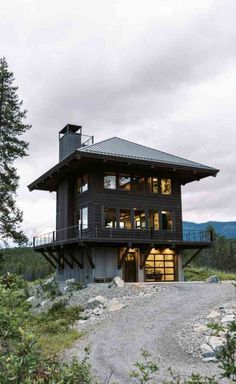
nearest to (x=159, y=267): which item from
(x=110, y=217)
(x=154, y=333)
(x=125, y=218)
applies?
(x=125, y=218)

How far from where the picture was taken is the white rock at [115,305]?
18655 mm

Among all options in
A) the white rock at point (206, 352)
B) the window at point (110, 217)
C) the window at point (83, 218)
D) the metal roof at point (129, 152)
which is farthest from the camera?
the window at point (83, 218)

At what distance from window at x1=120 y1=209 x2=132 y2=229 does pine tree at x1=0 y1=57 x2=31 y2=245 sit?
7.10m

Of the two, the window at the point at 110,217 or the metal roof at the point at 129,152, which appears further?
the window at the point at 110,217

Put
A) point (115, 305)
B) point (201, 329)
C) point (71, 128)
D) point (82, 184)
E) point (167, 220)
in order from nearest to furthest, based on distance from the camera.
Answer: point (201, 329) < point (115, 305) < point (82, 184) < point (167, 220) < point (71, 128)

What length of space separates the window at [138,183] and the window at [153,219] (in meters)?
1.76

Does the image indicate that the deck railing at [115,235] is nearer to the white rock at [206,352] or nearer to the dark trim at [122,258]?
the dark trim at [122,258]

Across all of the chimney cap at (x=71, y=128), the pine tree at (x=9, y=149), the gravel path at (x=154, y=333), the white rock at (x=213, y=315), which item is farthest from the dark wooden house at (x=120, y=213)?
the white rock at (x=213, y=315)

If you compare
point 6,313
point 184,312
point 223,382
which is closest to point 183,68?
point 184,312

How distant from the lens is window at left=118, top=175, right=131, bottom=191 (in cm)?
2695

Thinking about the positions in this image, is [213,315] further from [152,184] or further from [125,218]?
[152,184]

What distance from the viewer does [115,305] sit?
19016 millimetres

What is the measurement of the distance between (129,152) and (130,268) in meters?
7.97

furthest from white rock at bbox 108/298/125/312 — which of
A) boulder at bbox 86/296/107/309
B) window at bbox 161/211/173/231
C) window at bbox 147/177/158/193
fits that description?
window at bbox 147/177/158/193
